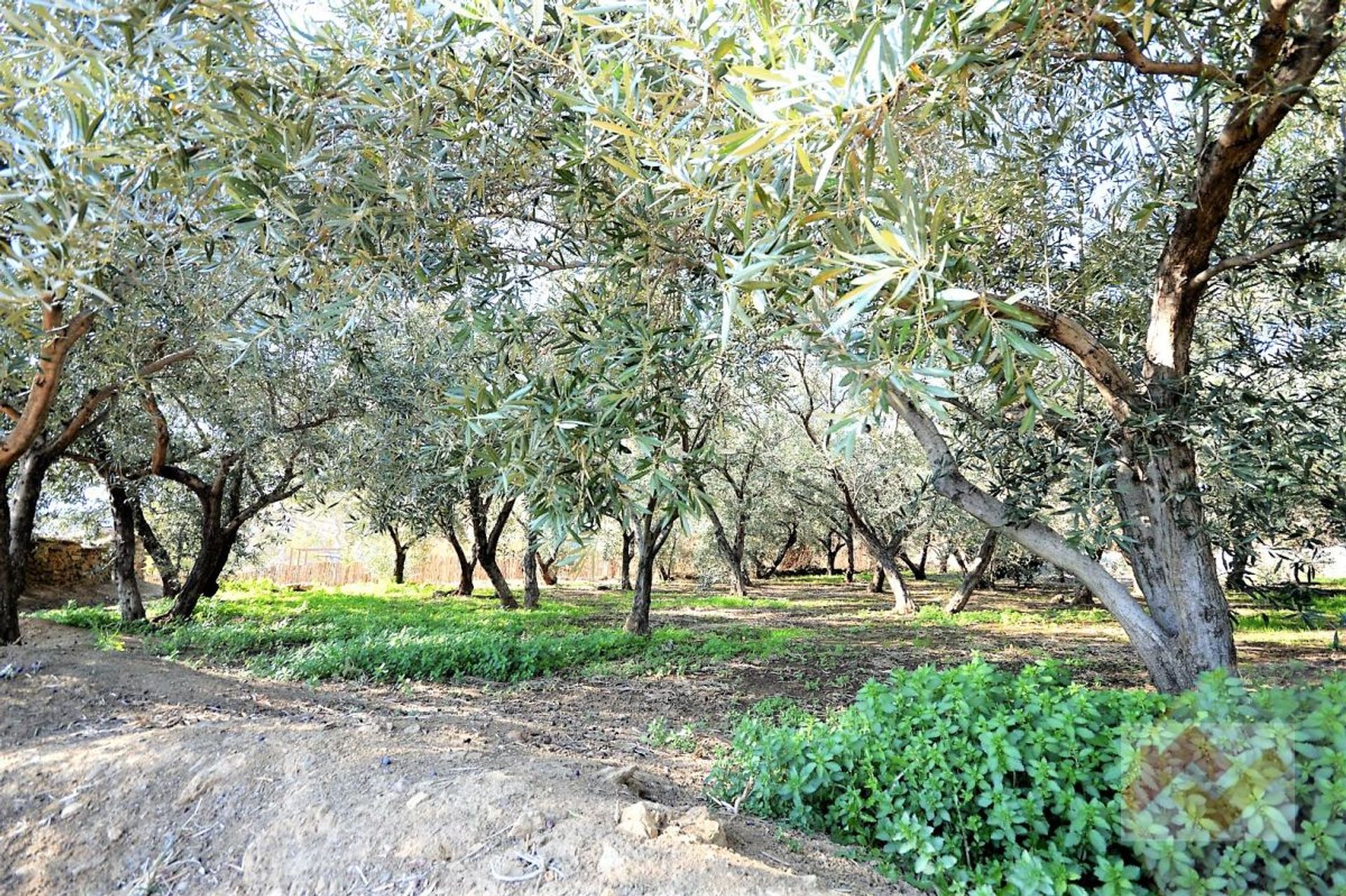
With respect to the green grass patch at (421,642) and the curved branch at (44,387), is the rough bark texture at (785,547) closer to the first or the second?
the green grass patch at (421,642)

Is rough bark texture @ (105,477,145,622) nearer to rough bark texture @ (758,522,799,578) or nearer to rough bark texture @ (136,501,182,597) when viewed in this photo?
rough bark texture @ (136,501,182,597)

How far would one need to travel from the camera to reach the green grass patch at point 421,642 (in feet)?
27.6

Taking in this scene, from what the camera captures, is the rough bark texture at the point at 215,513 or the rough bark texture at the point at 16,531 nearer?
the rough bark texture at the point at 16,531

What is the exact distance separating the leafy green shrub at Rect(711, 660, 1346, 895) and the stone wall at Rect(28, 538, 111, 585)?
1925 centimetres

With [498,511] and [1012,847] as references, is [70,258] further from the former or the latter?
[498,511]

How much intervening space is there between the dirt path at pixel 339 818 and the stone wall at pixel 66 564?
17103 mm

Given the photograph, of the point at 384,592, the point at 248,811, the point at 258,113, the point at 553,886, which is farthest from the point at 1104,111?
the point at 384,592

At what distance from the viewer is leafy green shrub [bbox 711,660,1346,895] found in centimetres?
245

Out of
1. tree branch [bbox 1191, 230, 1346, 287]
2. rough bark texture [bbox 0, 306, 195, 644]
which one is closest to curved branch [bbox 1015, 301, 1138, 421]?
tree branch [bbox 1191, 230, 1346, 287]

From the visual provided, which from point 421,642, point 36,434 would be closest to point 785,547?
point 421,642

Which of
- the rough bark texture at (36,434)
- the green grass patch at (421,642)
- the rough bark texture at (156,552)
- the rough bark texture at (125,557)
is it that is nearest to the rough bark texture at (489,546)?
the green grass patch at (421,642)

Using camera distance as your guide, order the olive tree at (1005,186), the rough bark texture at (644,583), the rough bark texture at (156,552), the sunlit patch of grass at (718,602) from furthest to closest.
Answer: the sunlit patch of grass at (718,602) → the rough bark texture at (156,552) → the rough bark texture at (644,583) → the olive tree at (1005,186)

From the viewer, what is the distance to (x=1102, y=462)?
4773 millimetres

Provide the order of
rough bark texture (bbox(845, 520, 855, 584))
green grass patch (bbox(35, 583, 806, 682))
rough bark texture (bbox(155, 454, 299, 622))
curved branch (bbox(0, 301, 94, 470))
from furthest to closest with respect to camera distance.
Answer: rough bark texture (bbox(845, 520, 855, 584)) → rough bark texture (bbox(155, 454, 299, 622)) → green grass patch (bbox(35, 583, 806, 682)) → curved branch (bbox(0, 301, 94, 470))
